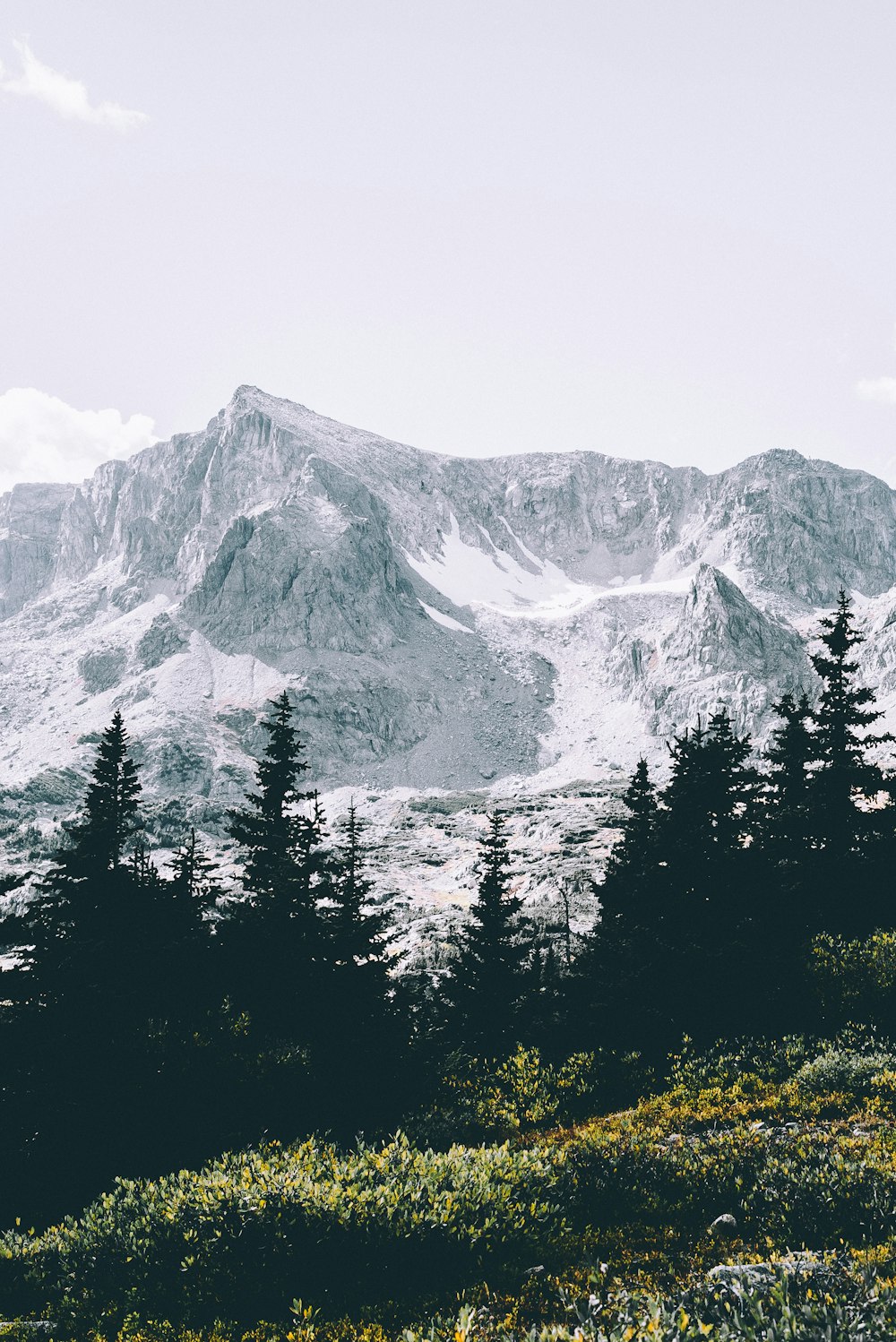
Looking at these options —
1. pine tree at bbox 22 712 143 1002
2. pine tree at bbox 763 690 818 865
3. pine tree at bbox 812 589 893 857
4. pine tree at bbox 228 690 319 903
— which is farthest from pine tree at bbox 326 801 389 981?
pine tree at bbox 812 589 893 857

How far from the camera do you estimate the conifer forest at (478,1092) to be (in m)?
9.34

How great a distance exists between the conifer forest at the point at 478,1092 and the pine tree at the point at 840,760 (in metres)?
0.14

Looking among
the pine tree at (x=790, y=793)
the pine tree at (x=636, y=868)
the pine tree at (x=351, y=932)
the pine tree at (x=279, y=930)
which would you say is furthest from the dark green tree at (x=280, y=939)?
the pine tree at (x=790, y=793)

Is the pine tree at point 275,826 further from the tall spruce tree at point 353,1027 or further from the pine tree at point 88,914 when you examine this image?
the pine tree at point 88,914

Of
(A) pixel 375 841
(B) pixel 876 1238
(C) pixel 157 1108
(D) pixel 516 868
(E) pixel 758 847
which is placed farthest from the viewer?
(A) pixel 375 841

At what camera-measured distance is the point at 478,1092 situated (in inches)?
725

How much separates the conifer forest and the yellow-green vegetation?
1.8 inches

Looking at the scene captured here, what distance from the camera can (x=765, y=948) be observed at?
2081cm

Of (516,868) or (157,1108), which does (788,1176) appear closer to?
(157,1108)

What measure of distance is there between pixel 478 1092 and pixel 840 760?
18.3 m

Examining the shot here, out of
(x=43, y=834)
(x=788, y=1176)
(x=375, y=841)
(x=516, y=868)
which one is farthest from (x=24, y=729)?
(x=788, y=1176)

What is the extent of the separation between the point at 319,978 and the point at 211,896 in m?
5.09

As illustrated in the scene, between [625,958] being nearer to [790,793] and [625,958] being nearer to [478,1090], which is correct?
[478,1090]

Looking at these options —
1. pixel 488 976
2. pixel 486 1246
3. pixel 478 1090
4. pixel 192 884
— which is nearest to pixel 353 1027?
pixel 478 1090
